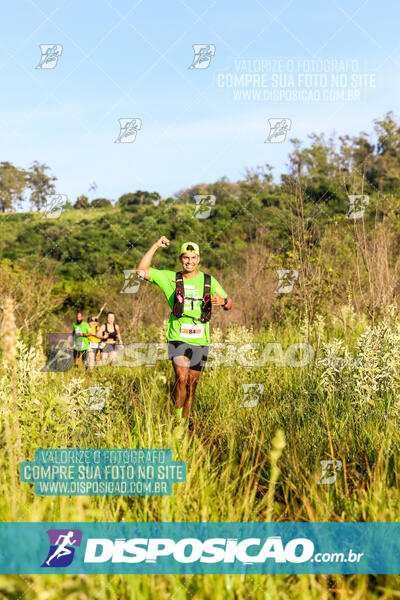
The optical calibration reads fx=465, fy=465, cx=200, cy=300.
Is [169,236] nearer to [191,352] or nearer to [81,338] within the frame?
[81,338]

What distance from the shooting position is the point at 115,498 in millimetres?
3004

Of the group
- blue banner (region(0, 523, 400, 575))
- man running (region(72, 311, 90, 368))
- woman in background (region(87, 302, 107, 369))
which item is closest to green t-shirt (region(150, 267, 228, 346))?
blue banner (region(0, 523, 400, 575))

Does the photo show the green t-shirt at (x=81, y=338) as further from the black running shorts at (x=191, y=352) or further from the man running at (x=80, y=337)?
the black running shorts at (x=191, y=352)

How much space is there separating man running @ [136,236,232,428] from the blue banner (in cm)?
263

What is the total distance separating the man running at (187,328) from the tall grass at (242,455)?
343mm

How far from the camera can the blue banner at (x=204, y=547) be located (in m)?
2.38

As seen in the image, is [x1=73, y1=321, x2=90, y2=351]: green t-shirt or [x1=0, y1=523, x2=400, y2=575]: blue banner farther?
[x1=73, y1=321, x2=90, y2=351]: green t-shirt

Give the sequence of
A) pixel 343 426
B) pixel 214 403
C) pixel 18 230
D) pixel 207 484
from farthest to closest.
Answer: pixel 18 230 → pixel 214 403 → pixel 343 426 → pixel 207 484

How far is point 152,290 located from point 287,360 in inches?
557

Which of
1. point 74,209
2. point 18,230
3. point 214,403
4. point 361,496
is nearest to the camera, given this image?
point 361,496

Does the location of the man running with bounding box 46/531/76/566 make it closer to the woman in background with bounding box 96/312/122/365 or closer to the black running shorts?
the black running shorts

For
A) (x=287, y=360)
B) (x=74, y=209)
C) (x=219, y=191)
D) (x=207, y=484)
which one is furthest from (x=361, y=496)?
(x=74, y=209)

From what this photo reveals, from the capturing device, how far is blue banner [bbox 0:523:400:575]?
2379 mm

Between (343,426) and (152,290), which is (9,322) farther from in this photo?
(152,290)
